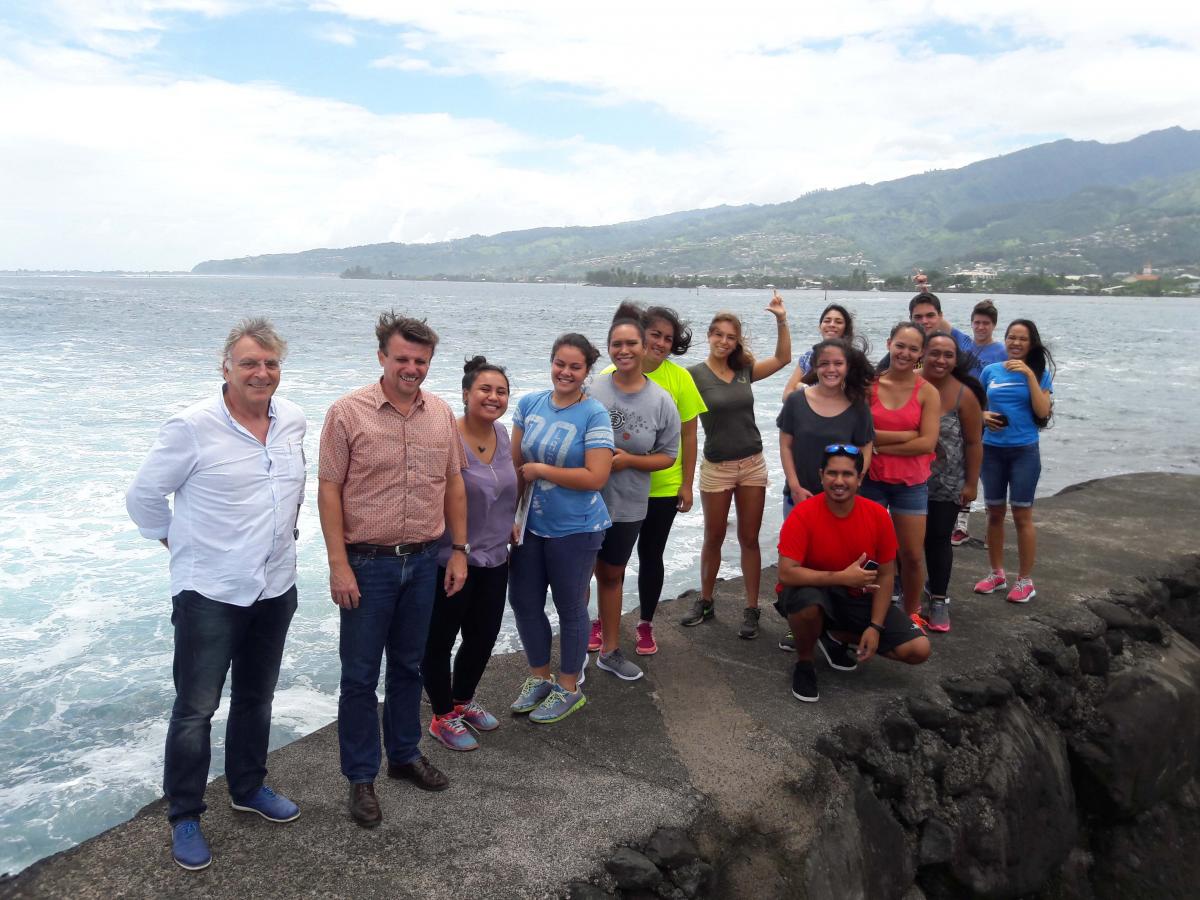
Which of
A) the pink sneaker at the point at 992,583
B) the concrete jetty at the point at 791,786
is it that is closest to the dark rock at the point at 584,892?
the concrete jetty at the point at 791,786

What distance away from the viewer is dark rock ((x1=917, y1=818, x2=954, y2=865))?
15.1ft

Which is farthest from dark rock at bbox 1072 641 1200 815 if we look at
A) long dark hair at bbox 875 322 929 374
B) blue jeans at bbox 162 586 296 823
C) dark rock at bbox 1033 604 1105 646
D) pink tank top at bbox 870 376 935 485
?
blue jeans at bbox 162 586 296 823

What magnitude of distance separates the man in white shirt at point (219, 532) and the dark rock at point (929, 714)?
356 cm

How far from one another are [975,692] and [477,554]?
10.7ft

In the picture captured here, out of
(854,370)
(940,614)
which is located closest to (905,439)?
(854,370)

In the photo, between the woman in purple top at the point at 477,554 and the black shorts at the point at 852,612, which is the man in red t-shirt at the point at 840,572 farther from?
the woman in purple top at the point at 477,554

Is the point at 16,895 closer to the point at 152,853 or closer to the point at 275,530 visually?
the point at 152,853

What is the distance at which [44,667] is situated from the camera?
23.6ft

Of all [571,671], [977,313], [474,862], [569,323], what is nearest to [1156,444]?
[977,313]

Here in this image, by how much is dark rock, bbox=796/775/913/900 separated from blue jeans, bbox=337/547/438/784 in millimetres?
1992

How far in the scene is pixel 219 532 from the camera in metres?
3.20

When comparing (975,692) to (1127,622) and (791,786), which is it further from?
(1127,622)

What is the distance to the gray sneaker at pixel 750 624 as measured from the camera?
5742 millimetres

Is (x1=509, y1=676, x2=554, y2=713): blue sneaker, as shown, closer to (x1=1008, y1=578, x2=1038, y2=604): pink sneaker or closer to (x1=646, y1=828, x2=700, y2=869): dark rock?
(x1=646, y1=828, x2=700, y2=869): dark rock
